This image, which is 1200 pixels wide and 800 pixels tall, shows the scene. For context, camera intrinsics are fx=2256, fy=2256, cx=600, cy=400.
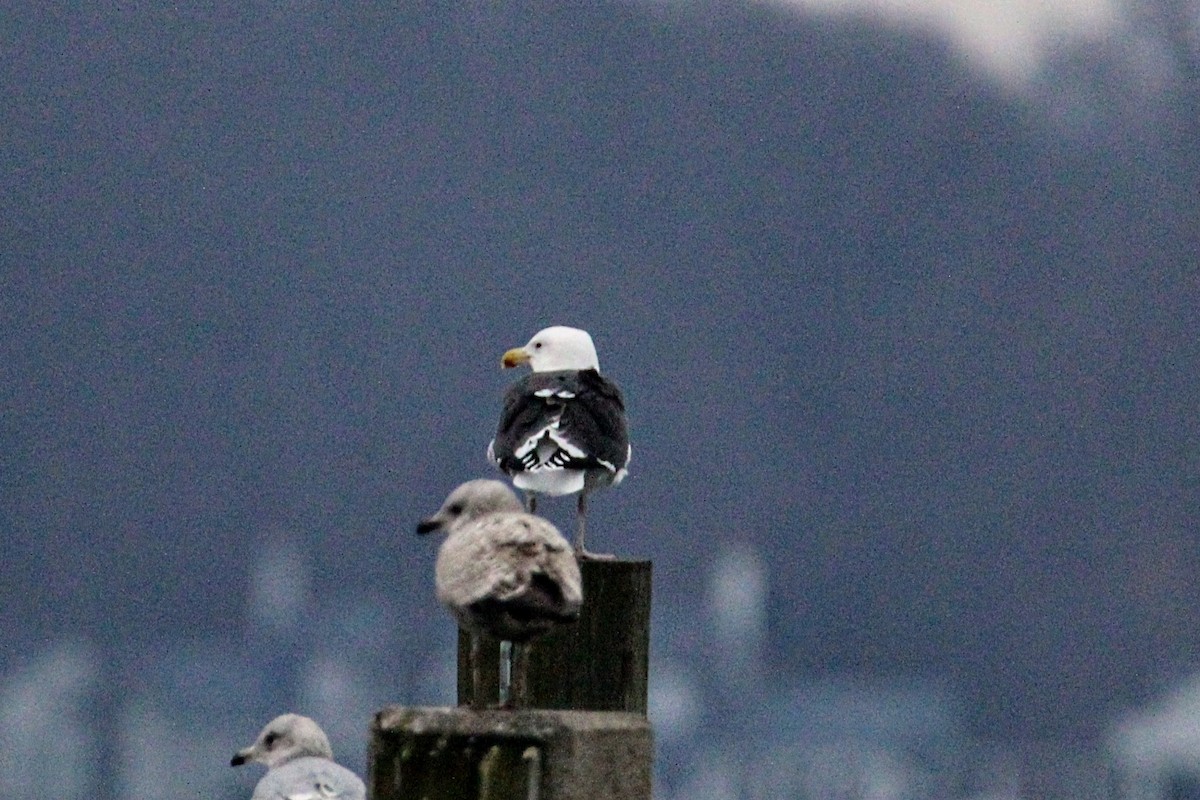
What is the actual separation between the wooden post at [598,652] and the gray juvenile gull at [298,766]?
0.36m

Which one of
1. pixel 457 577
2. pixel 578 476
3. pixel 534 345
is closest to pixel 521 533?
pixel 457 577

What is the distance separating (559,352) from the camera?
493cm

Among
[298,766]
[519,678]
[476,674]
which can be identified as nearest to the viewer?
[519,678]

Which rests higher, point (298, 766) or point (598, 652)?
point (598, 652)

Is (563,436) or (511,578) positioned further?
(563,436)

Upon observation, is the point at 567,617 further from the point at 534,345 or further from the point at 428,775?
the point at 534,345

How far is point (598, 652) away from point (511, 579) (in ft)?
3.68

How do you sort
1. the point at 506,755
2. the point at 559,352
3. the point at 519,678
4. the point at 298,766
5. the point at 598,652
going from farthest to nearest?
the point at 559,352, the point at 298,766, the point at 598,652, the point at 519,678, the point at 506,755

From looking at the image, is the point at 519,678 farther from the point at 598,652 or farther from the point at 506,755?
the point at 598,652

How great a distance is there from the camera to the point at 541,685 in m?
4.12

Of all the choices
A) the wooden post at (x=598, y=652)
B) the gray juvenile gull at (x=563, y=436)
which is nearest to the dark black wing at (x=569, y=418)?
the gray juvenile gull at (x=563, y=436)

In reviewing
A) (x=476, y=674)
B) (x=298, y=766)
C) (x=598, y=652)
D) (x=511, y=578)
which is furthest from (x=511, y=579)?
(x=298, y=766)

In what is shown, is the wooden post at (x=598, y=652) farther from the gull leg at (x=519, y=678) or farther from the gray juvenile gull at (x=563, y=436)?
the gull leg at (x=519, y=678)

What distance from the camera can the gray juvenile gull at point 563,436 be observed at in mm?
4484
